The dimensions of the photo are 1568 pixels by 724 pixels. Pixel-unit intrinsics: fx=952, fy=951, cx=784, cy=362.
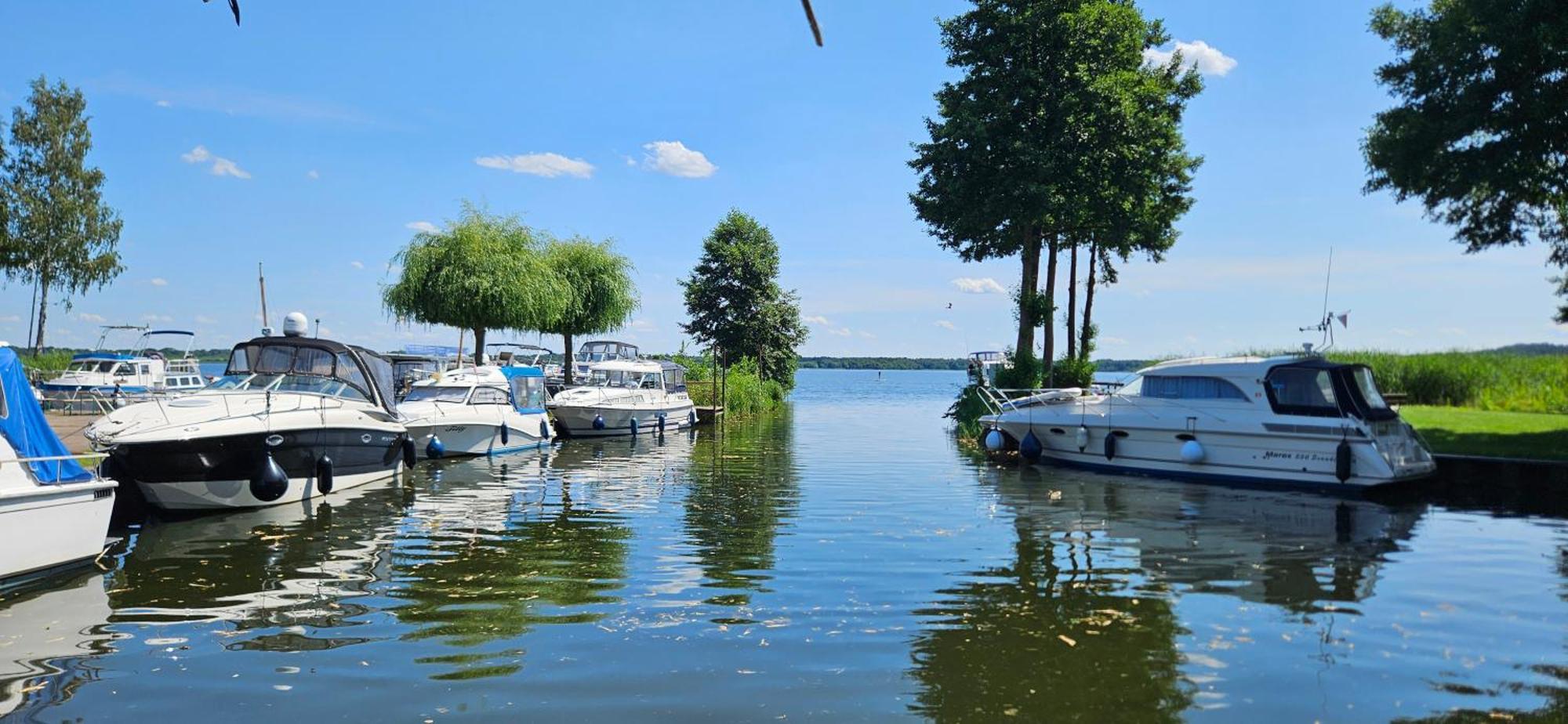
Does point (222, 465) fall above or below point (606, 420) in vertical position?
above

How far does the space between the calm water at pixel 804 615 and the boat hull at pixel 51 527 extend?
0.31m

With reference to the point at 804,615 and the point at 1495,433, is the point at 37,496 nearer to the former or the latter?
the point at 804,615

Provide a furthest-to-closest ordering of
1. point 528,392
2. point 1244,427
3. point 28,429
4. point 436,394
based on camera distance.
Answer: point 528,392, point 436,394, point 1244,427, point 28,429

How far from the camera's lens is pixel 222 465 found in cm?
1456

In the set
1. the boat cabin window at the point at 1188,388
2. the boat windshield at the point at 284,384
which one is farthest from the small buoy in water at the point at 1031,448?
the boat windshield at the point at 284,384

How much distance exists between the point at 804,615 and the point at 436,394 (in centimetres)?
2002

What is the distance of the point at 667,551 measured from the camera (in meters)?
12.2

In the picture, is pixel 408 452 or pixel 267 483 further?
pixel 408 452

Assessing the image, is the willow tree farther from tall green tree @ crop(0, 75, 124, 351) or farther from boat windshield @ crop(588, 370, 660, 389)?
tall green tree @ crop(0, 75, 124, 351)

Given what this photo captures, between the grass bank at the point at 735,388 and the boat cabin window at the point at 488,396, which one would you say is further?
the grass bank at the point at 735,388

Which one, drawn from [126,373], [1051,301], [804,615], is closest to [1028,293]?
[1051,301]

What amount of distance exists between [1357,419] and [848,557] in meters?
12.0

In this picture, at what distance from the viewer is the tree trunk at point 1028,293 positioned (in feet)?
108

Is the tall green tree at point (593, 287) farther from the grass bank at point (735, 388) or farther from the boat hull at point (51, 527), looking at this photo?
the boat hull at point (51, 527)
